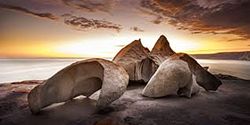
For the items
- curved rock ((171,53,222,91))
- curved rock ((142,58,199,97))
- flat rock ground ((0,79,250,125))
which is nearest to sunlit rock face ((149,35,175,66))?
curved rock ((171,53,222,91))

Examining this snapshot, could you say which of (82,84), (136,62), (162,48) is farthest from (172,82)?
(162,48)

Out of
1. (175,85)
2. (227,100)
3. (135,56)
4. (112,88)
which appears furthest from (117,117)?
(135,56)

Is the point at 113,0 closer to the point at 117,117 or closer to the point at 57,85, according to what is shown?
the point at 57,85

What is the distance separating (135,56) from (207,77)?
2.07 meters

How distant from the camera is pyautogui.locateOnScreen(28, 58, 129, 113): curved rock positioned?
310 cm

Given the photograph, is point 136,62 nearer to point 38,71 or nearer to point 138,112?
point 138,112

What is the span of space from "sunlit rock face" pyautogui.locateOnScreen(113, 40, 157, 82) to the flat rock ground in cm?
148

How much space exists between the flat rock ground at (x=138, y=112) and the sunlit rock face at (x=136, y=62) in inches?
58.4

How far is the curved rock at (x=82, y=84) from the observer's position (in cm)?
310

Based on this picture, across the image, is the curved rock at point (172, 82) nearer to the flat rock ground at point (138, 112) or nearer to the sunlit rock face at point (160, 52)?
the flat rock ground at point (138, 112)

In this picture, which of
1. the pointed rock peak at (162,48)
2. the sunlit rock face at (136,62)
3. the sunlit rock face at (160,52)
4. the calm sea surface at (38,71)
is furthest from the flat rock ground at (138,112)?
the calm sea surface at (38,71)

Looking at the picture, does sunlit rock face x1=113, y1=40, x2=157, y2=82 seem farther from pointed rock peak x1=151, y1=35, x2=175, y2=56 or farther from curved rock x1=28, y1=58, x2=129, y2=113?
curved rock x1=28, y1=58, x2=129, y2=113

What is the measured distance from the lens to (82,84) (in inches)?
151

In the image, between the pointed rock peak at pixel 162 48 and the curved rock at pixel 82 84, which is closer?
the curved rock at pixel 82 84
